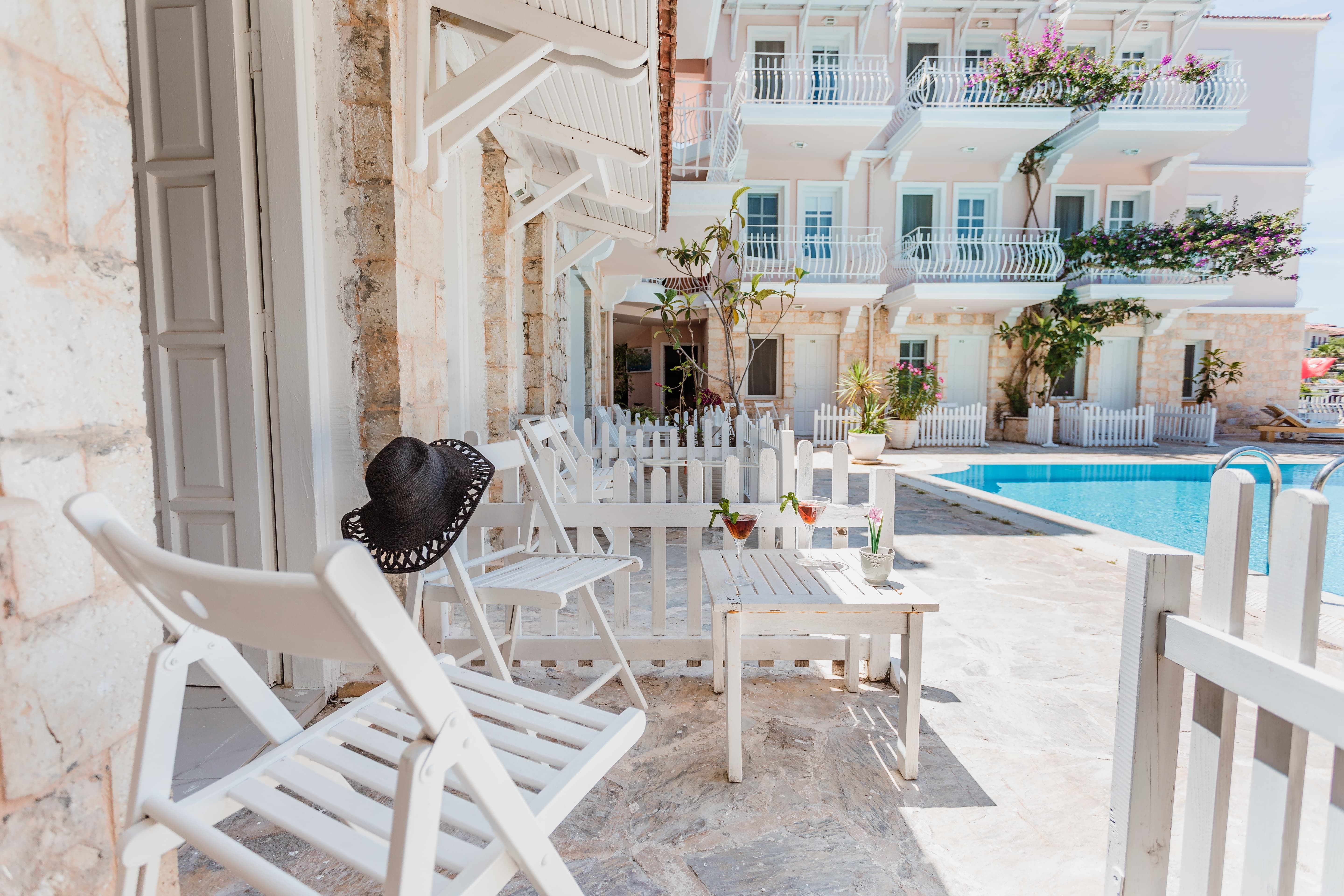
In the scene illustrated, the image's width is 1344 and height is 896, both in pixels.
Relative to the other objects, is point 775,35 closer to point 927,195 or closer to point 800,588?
point 927,195

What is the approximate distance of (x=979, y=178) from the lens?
12062 millimetres

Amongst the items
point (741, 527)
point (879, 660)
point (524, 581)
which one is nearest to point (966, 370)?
point (879, 660)

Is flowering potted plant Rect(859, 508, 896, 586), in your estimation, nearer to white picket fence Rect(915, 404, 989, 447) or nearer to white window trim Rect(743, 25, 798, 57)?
white picket fence Rect(915, 404, 989, 447)

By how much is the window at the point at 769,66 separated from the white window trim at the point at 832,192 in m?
1.54

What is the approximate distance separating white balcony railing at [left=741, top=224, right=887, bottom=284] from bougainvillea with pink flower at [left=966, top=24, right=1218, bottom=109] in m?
2.91

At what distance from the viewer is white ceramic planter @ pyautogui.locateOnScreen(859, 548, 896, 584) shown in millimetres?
1911

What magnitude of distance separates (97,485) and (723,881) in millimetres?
1423

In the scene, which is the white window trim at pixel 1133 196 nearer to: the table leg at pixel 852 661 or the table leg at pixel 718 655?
the table leg at pixel 852 661

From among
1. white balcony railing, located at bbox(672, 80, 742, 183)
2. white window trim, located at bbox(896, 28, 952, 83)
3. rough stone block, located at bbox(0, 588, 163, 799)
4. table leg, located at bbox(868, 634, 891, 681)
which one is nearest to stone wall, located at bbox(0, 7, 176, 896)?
rough stone block, located at bbox(0, 588, 163, 799)

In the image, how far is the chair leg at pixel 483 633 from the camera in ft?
5.93

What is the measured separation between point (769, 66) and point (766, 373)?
5.44 m

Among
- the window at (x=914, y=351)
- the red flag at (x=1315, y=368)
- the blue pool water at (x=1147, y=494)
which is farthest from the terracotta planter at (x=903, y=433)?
the red flag at (x=1315, y=368)

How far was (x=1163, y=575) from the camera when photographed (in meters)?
0.97

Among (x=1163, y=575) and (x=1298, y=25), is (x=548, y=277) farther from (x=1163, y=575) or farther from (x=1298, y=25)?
(x=1298, y=25)
